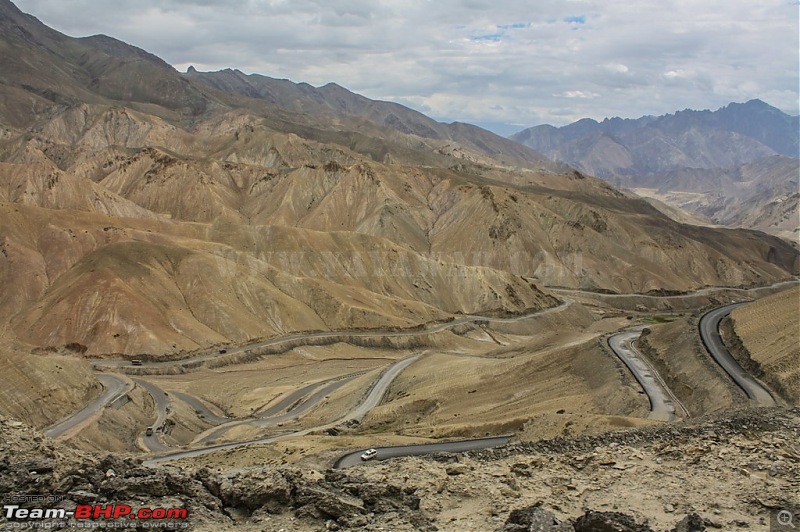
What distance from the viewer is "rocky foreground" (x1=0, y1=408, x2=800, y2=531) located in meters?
19.0

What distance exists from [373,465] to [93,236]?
114724 mm

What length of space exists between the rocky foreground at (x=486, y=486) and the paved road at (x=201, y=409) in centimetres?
4677

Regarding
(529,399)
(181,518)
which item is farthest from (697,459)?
(529,399)

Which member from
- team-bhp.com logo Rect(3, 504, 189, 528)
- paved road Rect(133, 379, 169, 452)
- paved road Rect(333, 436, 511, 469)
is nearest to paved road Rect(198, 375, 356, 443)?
paved road Rect(133, 379, 169, 452)

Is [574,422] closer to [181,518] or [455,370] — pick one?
[181,518]

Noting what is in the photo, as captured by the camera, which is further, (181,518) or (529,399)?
(529,399)

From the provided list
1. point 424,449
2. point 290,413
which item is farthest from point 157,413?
point 424,449

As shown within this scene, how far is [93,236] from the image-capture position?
414ft

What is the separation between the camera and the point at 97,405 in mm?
63188

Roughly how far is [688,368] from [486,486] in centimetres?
3913

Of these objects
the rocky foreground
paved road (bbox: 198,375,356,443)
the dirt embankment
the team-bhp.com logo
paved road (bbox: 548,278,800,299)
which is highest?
the team-bhp.com logo

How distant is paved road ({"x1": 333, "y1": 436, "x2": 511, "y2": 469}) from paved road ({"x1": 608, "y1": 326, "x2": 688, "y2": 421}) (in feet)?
45.3

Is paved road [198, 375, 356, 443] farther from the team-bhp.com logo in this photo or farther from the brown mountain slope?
the team-bhp.com logo

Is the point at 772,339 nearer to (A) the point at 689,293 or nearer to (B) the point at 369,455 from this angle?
(B) the point at 369,455
